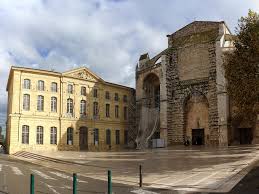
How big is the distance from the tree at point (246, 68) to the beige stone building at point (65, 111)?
26.3 metres

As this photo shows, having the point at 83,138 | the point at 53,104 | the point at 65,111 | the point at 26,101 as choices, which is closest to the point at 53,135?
the point at 65,111

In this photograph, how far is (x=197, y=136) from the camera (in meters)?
39.6

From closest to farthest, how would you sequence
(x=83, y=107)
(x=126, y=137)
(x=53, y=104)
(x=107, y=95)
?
1. (x=53, y=104)
2. (x=83, y=107)
3. (x=107, y=95)
4. (x=126, y=137)

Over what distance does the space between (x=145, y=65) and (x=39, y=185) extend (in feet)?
113

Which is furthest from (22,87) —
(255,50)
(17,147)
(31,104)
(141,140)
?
(255,50)

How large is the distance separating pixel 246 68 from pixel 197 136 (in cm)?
2452

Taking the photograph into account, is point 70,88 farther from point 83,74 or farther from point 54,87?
point 83,74

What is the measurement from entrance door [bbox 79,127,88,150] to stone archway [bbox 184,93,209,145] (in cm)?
1227

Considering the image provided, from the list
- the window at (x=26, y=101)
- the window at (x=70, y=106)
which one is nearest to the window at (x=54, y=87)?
the window at (x=70, y=106)

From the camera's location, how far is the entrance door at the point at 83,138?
137ft

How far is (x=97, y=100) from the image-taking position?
146 feet

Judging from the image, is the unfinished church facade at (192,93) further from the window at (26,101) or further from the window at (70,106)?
the window at (26,101)

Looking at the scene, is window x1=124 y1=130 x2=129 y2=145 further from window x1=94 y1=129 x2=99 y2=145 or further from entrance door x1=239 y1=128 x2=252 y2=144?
entrance door x1=239 y1=128 x2=252 y2=144

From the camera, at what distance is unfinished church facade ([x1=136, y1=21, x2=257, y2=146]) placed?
3650 centimetres
